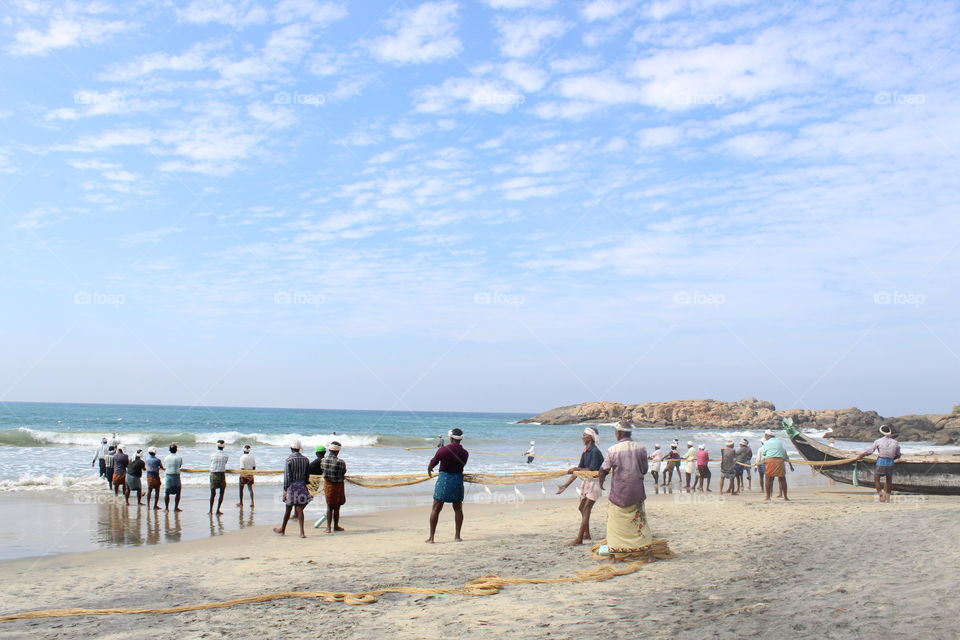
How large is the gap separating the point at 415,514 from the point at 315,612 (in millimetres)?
8794

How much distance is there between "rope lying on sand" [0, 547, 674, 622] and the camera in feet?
20.6

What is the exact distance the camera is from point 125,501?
16.2 meters

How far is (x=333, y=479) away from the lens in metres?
11.3

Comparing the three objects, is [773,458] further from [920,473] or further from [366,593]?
[366,593]

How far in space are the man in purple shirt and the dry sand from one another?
A: 1.16 feet

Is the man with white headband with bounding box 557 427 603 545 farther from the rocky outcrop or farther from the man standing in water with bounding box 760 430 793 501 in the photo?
the rocky outcrop

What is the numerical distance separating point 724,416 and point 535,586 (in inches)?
3648

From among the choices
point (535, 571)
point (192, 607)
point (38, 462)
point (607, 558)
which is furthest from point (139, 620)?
point (38, 462)

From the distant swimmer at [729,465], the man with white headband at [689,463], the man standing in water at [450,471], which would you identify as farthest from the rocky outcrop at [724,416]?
the man standing in water at [450,471]

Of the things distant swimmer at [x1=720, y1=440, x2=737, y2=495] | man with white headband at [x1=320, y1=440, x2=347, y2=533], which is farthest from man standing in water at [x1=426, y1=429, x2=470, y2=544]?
distant swimmer at [x1=720, y1=440, x2=737, y2=495]

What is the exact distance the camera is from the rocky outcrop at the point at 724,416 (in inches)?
3073

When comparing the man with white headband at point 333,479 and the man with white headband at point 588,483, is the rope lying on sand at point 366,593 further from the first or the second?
the man with white headband at point 333,479

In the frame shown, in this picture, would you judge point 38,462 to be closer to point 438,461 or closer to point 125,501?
point 125,501

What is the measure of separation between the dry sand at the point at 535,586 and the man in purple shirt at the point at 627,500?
1.16 feet
